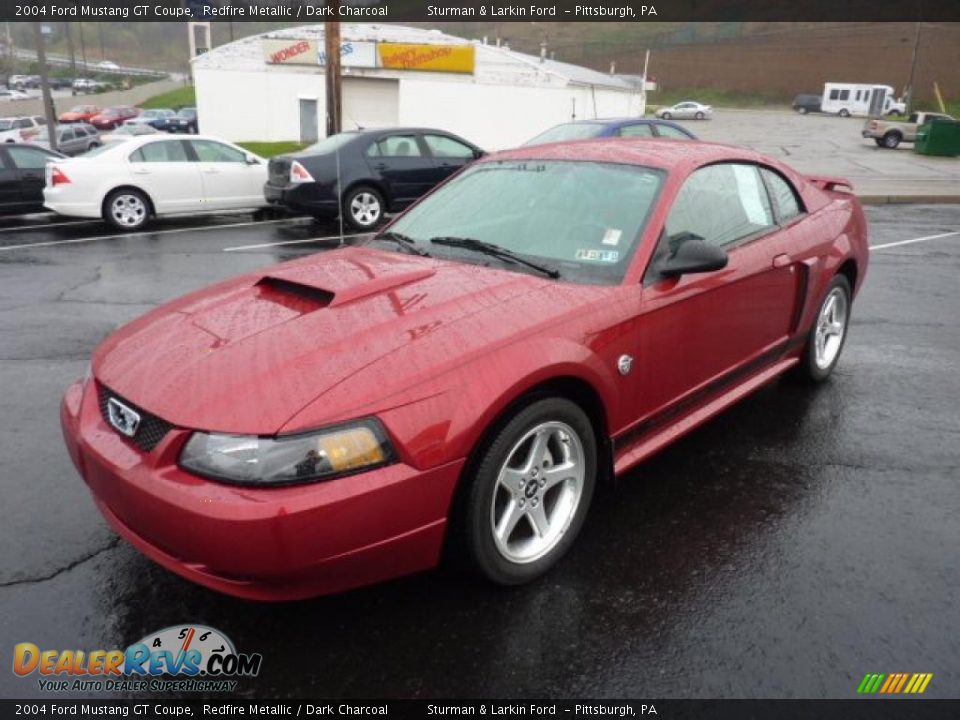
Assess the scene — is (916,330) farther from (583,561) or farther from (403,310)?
(403,310)

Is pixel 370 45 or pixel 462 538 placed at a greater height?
pixel 370 45

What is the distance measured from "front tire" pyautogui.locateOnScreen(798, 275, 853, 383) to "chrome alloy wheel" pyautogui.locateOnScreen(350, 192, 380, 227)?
7.78 metres

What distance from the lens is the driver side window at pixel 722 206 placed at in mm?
3410

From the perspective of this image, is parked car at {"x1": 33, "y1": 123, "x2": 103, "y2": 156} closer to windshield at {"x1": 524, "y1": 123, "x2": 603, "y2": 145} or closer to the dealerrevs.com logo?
windshield at {"x1": 524, "y1": 123, "x2": 603, "y2": 145}

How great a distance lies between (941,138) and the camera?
89.6 ft

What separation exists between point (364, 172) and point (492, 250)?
8356mm

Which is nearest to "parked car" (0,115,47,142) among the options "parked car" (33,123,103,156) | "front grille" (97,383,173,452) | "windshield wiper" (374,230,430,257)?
"parked car" (33,123,103,156)

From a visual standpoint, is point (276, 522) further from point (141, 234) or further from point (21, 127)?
point (21, 127)

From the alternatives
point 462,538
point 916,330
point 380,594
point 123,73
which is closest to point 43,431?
point 380,594

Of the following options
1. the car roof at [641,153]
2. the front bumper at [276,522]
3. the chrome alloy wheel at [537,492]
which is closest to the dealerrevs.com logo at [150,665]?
the front bumper at [276,522]

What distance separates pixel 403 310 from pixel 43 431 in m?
2.49

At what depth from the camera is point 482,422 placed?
7.86ft

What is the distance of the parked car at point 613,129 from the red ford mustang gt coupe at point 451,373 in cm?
763

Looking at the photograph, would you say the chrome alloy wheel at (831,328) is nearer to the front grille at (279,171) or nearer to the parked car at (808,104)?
the front grille at (279,171)
